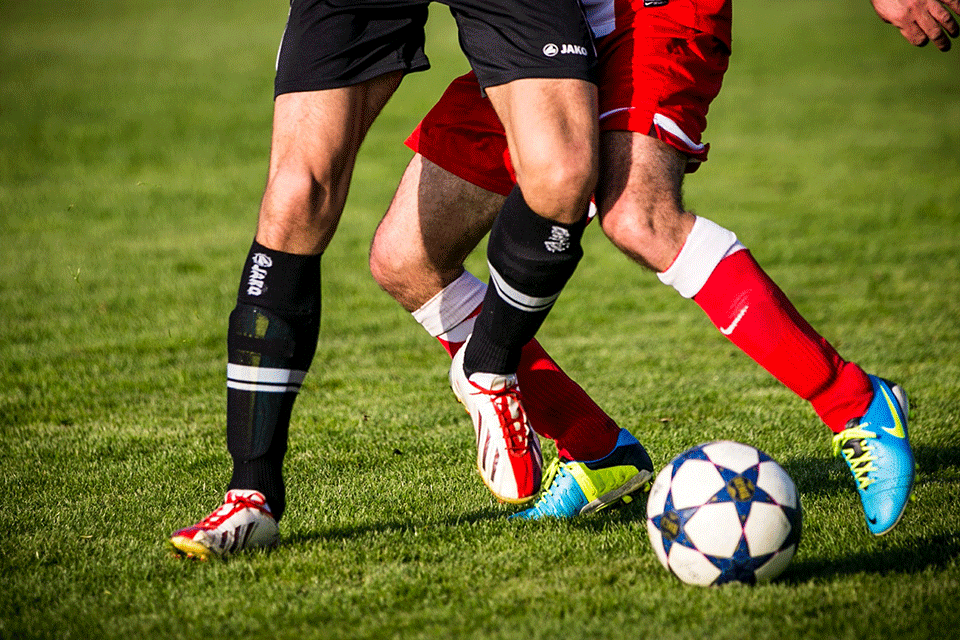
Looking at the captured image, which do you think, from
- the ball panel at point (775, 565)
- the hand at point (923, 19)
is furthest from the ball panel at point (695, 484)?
the hand at point (923, 19)

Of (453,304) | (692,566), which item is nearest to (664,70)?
(453,304)

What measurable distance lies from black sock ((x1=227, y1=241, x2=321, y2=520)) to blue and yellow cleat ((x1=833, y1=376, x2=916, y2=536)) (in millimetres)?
1700

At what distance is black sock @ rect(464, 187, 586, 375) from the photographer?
118 inches

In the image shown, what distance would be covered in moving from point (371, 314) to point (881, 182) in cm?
881

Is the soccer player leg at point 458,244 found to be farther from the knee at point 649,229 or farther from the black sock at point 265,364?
the knee at point 649,229

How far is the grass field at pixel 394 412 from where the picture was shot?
106 inches

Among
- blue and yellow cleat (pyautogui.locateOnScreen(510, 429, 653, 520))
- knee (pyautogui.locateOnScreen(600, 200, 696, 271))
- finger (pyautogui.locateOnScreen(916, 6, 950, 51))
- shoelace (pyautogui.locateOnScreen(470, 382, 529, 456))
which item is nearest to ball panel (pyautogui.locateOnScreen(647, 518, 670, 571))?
shoelace (pyautogui.locateOnScreen(470, 382, 529, 456))

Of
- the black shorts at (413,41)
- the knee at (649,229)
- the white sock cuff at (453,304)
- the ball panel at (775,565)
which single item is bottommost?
the ball panel at (775,565)

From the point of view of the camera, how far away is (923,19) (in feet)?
10.3

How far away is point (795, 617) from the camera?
8.40ft

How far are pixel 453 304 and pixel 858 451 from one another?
1.50 metres

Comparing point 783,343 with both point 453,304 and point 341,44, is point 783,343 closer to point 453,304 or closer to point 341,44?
point 453,304

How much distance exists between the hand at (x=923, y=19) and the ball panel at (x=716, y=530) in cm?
160

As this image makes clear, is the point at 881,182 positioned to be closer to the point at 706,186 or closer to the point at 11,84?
the point at 706,186
